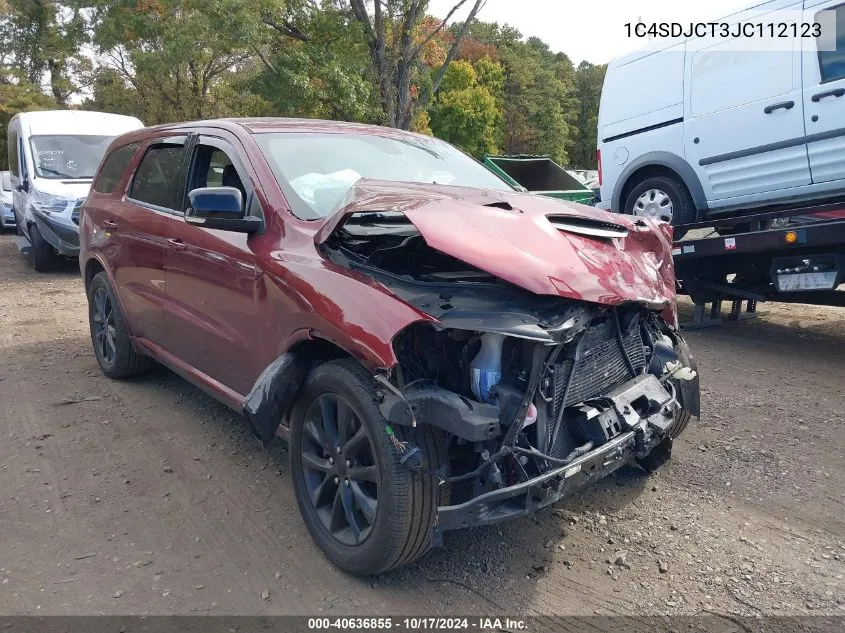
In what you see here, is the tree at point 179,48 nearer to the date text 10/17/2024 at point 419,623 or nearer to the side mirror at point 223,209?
the side mirror at point 223,209

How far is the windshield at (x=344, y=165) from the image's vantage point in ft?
11.3

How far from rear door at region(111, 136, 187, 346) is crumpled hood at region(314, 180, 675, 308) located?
1.72 metres

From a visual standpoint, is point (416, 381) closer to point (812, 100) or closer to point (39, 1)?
point (812, 100)

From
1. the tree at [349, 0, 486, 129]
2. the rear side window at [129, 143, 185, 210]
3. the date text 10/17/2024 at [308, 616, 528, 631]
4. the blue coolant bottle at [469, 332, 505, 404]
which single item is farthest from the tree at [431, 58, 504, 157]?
the date text 10/17/2024 at [308, 616, 528, 631]

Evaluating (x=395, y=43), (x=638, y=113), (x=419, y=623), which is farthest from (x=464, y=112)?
(x=419, y=623)

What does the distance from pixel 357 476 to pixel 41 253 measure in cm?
1013

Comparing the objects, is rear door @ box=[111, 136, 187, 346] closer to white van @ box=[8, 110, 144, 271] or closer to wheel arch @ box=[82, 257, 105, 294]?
wheel arch @ box=[82, 257, 105, 294]

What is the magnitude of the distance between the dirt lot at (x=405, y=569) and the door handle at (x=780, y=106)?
2481mm

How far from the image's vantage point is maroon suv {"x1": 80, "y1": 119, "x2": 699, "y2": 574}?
255cm

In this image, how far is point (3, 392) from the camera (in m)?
5.25

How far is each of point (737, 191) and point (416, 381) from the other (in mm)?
5145

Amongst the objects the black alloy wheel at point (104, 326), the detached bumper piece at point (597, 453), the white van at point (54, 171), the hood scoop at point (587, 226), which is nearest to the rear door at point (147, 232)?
the black alloy wheel at point (104, 326)

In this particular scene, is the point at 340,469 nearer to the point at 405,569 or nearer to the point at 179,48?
the point at 405,569

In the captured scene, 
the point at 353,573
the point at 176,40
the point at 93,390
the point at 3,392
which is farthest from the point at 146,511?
the point at 176,40
